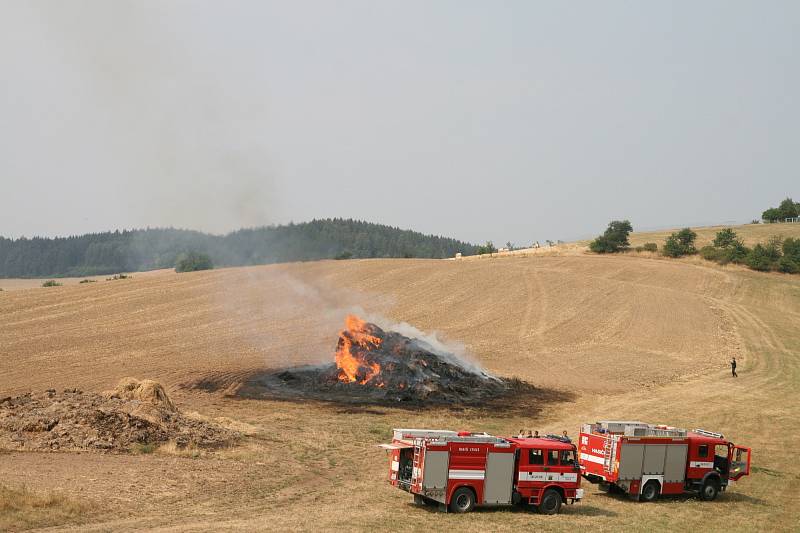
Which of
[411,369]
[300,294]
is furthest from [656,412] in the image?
[300,294]

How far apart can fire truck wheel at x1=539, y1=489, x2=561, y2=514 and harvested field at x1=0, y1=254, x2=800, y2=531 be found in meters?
0.55

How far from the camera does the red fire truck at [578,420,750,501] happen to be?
103ft

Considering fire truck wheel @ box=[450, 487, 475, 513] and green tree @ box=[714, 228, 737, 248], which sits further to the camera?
green tree @ box=[714, 228, 737, 248]

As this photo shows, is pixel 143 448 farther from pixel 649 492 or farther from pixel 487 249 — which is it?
pixel 487 249

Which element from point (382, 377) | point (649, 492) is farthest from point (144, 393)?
point (649, 492)

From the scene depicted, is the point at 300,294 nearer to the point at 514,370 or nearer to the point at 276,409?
the point at 514,370

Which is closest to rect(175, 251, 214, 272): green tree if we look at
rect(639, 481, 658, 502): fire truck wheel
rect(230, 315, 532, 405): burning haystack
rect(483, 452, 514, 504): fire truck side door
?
rect(230, 315, 532, 405): burning haystack

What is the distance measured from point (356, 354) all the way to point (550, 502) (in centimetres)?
2833

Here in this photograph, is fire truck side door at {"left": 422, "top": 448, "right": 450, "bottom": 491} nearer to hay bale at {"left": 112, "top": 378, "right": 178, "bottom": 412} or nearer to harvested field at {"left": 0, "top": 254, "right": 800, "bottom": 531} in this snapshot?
harvested field at {"left": 0, "top": 254, "right": 800, "bottom": 531}

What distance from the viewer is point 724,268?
116625 millimetres

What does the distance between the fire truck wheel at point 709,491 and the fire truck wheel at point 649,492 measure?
2.24 meters

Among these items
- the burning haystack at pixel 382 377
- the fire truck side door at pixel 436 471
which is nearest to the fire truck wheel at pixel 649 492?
the fire truck side door at pixel 436 471

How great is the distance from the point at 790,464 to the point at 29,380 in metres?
44.5

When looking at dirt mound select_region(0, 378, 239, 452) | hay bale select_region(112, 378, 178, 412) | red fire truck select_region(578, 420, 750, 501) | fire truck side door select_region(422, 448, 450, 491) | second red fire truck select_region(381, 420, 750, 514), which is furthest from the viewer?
hay bale select_region(112, 378, 178, 412)
